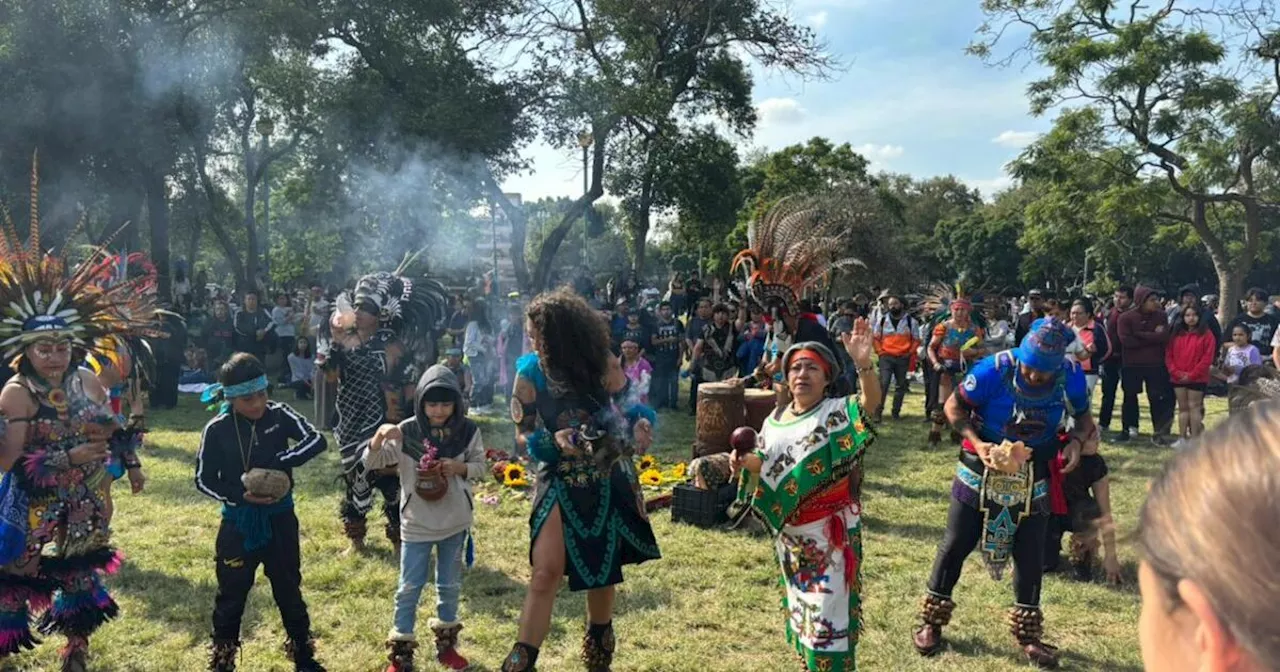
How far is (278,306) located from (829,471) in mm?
14719

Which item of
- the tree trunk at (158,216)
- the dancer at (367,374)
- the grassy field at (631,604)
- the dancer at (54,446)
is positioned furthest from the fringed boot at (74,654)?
the tree trunk at (158,216)

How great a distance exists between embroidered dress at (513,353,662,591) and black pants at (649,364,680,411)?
30.4ft

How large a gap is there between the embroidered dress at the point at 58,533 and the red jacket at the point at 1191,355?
10.6m

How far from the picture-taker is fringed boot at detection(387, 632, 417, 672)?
14.1 ft

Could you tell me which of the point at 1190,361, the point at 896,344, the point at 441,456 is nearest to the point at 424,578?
the point at 441,456

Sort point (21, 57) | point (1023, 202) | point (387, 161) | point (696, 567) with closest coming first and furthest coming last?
1. point (696, 567)
2. point (21, 57)
3. point (387, 161)
4. point (1023, 202)

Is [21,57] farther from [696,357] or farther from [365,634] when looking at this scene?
[365,634]

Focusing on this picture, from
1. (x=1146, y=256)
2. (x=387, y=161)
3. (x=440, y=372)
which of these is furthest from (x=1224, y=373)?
(x=1146, y=256)

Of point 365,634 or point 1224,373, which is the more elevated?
point 1224,373

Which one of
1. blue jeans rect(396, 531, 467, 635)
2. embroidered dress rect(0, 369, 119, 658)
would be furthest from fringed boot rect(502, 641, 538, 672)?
embroidered dress rect(0, 369, 119, 658)

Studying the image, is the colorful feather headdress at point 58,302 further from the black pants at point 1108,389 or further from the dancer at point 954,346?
the black pants at point 1108,389

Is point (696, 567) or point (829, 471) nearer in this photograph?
point (829, 471)

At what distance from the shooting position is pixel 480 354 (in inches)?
487

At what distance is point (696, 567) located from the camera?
6074 millimetres
